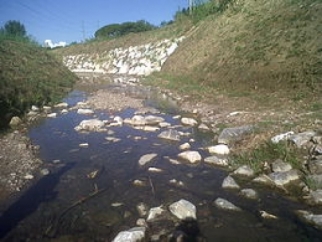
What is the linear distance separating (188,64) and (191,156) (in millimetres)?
21810

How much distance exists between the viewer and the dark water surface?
19.0 feet

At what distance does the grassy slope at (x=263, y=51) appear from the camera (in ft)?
53.5

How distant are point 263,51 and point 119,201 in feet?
53.9

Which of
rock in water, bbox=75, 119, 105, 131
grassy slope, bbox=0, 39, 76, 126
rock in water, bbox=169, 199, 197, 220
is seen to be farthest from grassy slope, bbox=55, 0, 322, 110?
grassy slope, bbox=0, 39, 76, 126

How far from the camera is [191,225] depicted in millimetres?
6012

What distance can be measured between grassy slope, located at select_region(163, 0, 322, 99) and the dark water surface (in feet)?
28.4

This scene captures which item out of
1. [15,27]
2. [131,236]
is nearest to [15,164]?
[131,236]

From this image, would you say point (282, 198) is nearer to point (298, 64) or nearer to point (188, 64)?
point (298, 64)

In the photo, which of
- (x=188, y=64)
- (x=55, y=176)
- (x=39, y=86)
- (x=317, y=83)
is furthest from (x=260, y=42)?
(x=55, y=176)

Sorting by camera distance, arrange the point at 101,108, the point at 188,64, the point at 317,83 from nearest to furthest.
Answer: the point at 317,83, the point at 101,108, the point at 188,64

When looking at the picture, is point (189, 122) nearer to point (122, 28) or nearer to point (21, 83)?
point (21, 83)

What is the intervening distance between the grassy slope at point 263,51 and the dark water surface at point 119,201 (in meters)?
8.65

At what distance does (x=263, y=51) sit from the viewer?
19.9 metres

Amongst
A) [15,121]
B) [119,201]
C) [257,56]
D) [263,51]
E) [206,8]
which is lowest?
[119,201]
